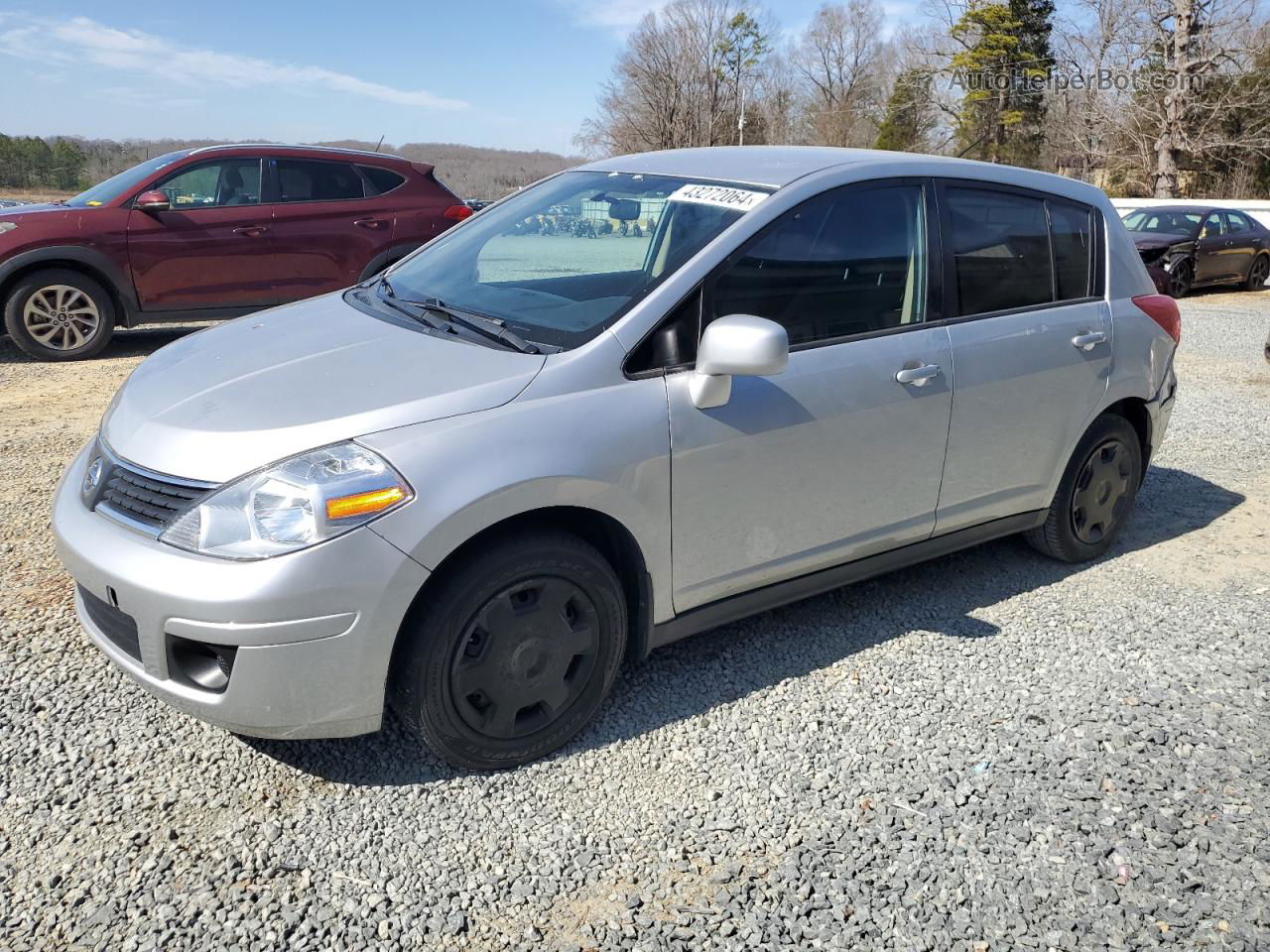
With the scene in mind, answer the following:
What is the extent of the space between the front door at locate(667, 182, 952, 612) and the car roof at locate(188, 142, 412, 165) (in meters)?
6.99

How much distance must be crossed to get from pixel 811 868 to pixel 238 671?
1.57 metres

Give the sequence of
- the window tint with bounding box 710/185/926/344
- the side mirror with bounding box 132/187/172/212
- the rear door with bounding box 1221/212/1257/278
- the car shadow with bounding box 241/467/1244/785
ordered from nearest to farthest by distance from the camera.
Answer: the car shadow with bounding box 241/467/1244/785, the window tint with bounding box 710/185/926/344, the side mirror with bounding box 132/187/172/212, the rear door with bounding box 1221/212/1257/278

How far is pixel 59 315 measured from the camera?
8461 mm

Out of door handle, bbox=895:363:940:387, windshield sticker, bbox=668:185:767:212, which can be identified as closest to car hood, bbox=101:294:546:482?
windshield sticker, bbox=668:185:767:212

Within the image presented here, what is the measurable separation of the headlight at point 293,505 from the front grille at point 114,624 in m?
0.29

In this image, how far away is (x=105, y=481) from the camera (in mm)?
2871

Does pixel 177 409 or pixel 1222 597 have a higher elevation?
pixel 177 409

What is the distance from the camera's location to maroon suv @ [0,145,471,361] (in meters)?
8.32

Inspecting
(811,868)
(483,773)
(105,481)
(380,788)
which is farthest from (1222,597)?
(105,481)

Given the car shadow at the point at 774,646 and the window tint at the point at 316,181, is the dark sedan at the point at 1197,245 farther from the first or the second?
the car shadow at the point at 774,646

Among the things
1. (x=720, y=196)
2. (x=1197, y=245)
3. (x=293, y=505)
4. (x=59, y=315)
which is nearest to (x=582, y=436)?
(x=293, y=505)

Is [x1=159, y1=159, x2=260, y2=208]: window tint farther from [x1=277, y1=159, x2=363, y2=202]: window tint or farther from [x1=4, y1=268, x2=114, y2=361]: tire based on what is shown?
[x1=4, y1=268, x2=114, y2=361]: tire

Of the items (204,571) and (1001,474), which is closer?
(204,571)

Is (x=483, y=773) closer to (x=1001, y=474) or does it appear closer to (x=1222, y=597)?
(x=1001, y=474)
